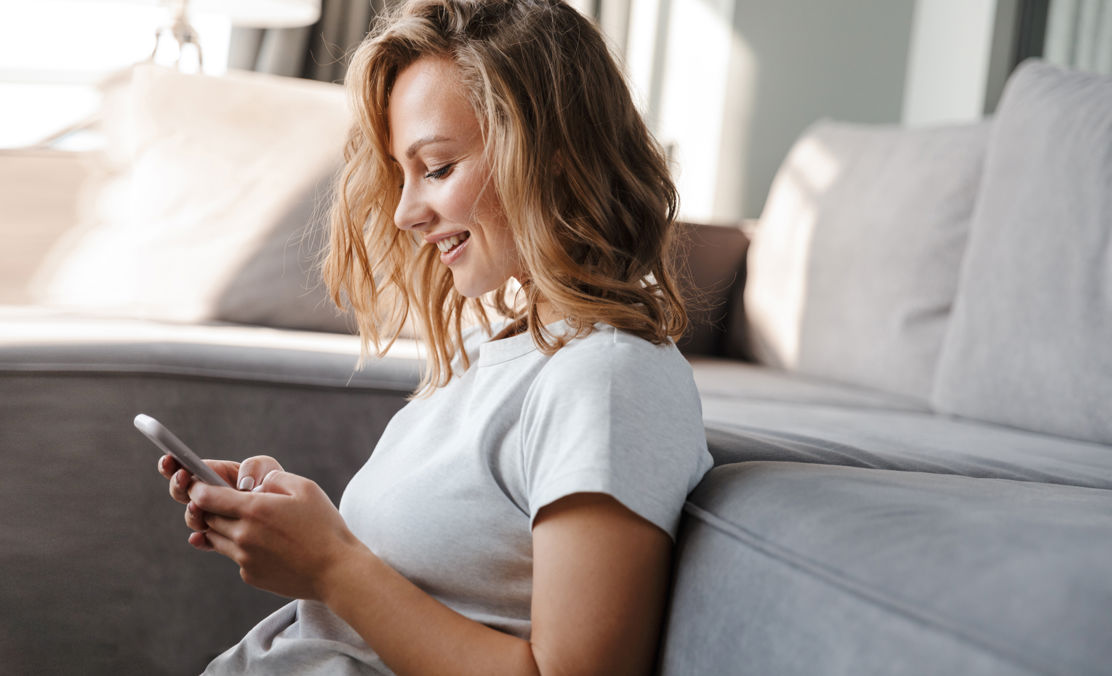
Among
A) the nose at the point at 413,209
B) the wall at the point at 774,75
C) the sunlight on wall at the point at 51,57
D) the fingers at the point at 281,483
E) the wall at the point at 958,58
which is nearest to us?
the fingers at the point at 281,483

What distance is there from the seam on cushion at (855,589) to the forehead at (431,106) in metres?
0.38

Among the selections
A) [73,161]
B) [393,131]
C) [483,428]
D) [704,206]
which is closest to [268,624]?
[483,428]

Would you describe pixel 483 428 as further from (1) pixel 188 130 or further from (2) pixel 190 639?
(1) pixel 188 130

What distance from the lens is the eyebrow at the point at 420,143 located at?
2.79 ft

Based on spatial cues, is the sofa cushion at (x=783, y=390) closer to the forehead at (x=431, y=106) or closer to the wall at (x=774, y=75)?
the forehead at (x=431, y=106)

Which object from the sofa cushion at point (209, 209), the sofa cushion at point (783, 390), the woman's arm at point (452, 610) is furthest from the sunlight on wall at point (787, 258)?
the woman's arm at point (452, 610)

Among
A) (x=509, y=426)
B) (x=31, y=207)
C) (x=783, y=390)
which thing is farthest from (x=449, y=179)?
(x=31, y=207)

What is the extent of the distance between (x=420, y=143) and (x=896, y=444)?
62cm

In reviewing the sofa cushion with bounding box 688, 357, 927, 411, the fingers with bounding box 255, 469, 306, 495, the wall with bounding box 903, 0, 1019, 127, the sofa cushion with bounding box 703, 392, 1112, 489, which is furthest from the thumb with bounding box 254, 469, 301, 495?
the wall with bounding box 903, 0, 1019, 127

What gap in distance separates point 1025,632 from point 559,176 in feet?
1.72

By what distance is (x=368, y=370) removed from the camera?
1.38m

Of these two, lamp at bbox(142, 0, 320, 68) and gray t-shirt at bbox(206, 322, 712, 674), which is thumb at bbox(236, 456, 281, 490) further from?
lamp at bbox(142, 0, 320, 68)

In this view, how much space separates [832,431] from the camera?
114 cm

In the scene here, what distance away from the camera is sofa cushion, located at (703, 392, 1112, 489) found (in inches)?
37.9
